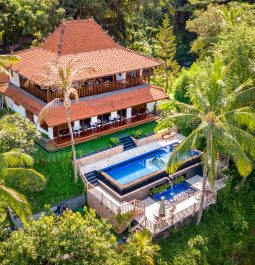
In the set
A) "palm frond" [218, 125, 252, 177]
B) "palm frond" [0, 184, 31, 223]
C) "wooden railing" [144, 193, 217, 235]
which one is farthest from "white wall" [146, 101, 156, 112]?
"palm frond" [0, 184, 31, 223]

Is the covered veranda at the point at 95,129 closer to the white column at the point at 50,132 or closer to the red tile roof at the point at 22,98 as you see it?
the white column at the point at 50,132

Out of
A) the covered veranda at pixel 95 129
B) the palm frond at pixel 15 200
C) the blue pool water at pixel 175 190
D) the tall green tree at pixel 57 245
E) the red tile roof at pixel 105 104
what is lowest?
the blue pool water at pixel 175 190

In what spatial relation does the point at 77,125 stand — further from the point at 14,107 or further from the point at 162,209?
the point at 162,209

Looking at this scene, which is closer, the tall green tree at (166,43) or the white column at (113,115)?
the white column at (113,115)

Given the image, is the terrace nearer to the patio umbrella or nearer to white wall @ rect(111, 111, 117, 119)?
the patio umbrella


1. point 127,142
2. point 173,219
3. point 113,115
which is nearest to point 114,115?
point 113,115

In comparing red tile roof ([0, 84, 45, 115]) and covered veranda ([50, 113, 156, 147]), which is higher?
red tile roof ([0, 84, 45, 115])

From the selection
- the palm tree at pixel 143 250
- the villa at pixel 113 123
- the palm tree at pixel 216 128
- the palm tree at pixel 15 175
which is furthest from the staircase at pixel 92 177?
the palm tree at pixel 15 175

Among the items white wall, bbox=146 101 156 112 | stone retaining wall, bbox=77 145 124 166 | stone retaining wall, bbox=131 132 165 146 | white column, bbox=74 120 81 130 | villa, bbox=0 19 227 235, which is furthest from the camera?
white wall, bbox=146 101 156 112
